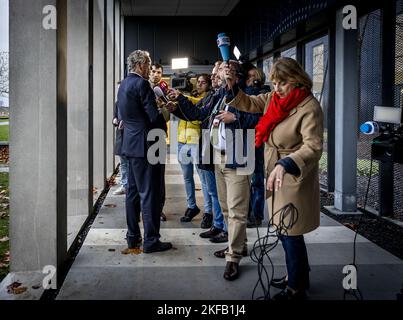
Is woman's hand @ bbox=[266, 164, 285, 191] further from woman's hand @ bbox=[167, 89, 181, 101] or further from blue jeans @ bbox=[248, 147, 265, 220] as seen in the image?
blue jeans @ bbox=[248, 147, 265, 220]

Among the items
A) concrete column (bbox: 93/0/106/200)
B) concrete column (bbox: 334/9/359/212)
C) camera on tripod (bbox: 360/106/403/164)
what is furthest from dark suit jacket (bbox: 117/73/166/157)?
concrete column (bbox: 334/9/359/212)

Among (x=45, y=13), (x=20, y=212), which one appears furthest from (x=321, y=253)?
(x=45, y=13)

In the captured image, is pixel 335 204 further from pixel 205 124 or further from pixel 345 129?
pixel 205 124

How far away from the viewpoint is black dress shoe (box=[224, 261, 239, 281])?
347cm

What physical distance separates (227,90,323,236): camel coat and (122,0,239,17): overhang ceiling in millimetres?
8984

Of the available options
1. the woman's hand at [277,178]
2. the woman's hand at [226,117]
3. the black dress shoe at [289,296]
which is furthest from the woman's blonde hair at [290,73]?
the black dress shoe at [289,296]

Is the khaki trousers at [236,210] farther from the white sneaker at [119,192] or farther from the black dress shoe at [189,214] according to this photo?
the white sneaker at [119,192]

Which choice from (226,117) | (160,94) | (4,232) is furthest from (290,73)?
(4,232)

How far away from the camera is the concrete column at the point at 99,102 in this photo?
21.9 feet

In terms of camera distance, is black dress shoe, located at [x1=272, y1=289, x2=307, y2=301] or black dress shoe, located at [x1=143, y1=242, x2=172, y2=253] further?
black dress shoe, located at [x1=143, y1=242, x2=172, y2=253]

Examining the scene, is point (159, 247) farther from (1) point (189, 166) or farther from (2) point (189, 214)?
(1) point (189, 166)

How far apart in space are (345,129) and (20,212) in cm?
417

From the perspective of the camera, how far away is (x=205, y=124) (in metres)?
4.32

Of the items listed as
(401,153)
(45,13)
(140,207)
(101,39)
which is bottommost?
(140,207)
